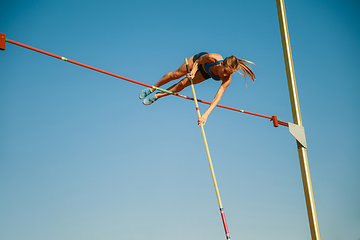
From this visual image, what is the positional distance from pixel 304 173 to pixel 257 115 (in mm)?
1445

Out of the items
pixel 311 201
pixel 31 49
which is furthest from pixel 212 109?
pixel 31 49

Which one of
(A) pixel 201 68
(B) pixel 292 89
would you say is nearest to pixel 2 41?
(A) pixel 201 68

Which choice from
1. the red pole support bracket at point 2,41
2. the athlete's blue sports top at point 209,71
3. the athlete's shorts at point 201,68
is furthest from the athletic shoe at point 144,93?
the red pole support bracket at point 2,41

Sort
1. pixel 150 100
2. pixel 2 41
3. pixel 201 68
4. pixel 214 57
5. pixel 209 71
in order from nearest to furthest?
pixel 2 41 < pixel 214 57 < pixel 209 71 < pixel 201 68 < pixel 150 100

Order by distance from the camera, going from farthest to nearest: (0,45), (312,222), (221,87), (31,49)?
(221,87), (312,222), (31,49), (0,45)

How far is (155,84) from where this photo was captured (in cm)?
727

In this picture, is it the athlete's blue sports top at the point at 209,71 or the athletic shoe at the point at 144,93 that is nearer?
the athlete's blue sports top at the point at 209,71

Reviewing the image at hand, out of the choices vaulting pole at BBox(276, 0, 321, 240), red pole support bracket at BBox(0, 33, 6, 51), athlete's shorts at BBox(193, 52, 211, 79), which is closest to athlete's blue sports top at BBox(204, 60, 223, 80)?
athlete's shorts at BBox(193, 52, 211, 79)

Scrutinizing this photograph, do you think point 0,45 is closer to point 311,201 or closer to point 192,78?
point 192,78

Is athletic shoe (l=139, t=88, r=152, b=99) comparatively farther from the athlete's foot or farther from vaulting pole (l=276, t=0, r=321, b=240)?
vaulting pole (l=276, t=0, r=321, b=240)

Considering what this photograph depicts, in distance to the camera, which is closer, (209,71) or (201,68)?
(209,71)

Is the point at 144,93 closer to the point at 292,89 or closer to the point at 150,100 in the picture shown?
the point at 150,100

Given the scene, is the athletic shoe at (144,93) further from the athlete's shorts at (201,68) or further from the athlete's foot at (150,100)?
the athlete's shorts at (201,68)

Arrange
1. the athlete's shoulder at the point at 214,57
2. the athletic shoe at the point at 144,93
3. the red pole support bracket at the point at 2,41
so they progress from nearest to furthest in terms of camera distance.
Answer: the red pole support bracket at the point at 2,41, the athlete's shoulder at the point at 214,57, the athletic shoe at the point at 144,93
